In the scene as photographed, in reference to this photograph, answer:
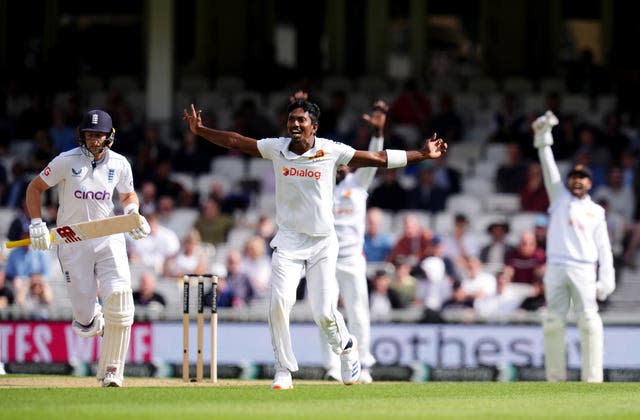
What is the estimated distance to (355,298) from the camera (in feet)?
42.4

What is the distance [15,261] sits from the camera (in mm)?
17141

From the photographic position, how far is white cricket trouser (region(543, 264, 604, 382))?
520 inches

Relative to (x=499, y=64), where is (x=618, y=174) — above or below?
below

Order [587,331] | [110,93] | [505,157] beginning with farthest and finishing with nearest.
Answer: [110,93] → [505,157] → [587,331]

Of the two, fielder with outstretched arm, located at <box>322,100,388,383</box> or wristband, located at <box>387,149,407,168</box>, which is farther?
fielder with outstretched arm, located at <box>322,100,388,383</box>

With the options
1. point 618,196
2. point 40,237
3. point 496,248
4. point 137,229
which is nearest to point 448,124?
point 618,196

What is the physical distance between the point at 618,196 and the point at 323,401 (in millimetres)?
9133

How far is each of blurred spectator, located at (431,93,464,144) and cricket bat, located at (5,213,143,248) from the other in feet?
32.5

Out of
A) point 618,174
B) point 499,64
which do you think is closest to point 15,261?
point 618,174

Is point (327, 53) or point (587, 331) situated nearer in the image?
point (587, 331)

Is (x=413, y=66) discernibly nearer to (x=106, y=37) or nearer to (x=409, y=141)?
(x=409, y=141)

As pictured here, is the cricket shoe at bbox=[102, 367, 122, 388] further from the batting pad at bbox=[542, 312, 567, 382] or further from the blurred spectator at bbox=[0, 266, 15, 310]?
the blurred spectator at bbox=[0, 266, 15, 310]

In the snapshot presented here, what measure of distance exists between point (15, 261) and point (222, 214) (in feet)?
9.26

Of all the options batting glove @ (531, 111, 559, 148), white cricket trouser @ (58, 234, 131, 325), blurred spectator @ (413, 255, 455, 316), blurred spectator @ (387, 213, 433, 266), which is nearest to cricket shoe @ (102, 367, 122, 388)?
white cricket trouser @ (58, 234, 131, 325)
